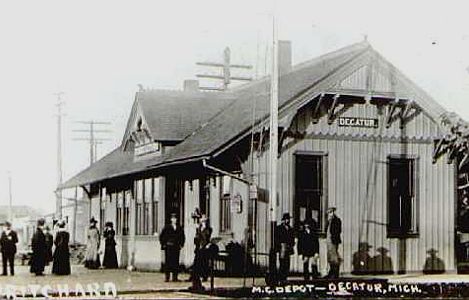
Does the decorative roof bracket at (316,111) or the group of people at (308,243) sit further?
the decorative roof bracket at (316,111)

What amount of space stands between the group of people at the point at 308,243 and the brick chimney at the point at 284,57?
4.79 metres

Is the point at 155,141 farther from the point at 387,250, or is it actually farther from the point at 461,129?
the point at 461,129

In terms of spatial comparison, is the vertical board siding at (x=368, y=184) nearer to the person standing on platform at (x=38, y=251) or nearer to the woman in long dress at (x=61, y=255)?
the woman in long dress at (x=61, y=255)

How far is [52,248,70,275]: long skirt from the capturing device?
67.6 ft

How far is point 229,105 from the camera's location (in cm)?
2223

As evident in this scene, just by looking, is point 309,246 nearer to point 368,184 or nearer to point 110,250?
point 368,184

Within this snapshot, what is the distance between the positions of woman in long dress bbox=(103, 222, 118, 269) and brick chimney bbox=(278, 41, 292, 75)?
5.89m

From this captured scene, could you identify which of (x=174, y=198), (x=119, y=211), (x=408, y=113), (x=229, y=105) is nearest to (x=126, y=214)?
(x=119, y=211)

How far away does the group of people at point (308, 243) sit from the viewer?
17.5 meters

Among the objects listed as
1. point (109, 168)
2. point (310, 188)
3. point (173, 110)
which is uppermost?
point (173, 110)

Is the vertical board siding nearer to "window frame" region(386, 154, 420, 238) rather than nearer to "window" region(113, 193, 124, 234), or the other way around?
"window frame" region(386, 154, 420, 238)

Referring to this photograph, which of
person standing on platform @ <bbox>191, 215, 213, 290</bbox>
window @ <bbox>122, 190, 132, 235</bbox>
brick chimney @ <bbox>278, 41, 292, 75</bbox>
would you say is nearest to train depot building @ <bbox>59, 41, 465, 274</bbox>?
brick chimney @ <bbox>278, 41, 292, 75</bbox>

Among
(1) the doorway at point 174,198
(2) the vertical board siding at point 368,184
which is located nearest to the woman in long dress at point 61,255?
(1) the doorway at point 174,198

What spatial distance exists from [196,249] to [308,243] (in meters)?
2.55
